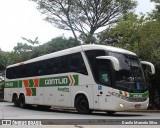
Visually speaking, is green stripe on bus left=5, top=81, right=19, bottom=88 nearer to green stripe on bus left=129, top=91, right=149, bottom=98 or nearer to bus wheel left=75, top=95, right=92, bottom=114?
bus wheel left=75, top=95, right=92, bottom=114

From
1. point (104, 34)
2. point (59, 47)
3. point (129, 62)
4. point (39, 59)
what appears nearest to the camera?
point (129, 62)

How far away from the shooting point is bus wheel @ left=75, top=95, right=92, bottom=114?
56.2 feet

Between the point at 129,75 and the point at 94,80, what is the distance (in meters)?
1.67

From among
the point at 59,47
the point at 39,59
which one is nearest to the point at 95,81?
the point at 39,59

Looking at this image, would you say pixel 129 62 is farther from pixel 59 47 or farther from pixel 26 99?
pixel 59 47

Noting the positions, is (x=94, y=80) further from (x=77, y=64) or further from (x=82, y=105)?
(x=82, y=105)

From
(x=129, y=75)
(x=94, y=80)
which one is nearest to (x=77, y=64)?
(x=94, y=80)

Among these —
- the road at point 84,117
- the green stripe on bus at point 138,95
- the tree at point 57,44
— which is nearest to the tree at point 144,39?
the green stripe on bus at point 138,95

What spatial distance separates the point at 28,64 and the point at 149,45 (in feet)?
26.6

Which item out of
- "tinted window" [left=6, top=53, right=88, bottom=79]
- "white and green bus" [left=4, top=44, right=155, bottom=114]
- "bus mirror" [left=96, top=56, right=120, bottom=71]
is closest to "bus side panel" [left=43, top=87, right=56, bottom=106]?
"white and green bus" [left=4, top=44, right=155, bottom=114]

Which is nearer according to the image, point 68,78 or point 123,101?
point 123,101

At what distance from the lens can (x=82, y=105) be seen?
17.5 m

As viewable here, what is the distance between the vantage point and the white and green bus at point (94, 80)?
15758 millimetres

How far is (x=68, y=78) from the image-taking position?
1842cm
